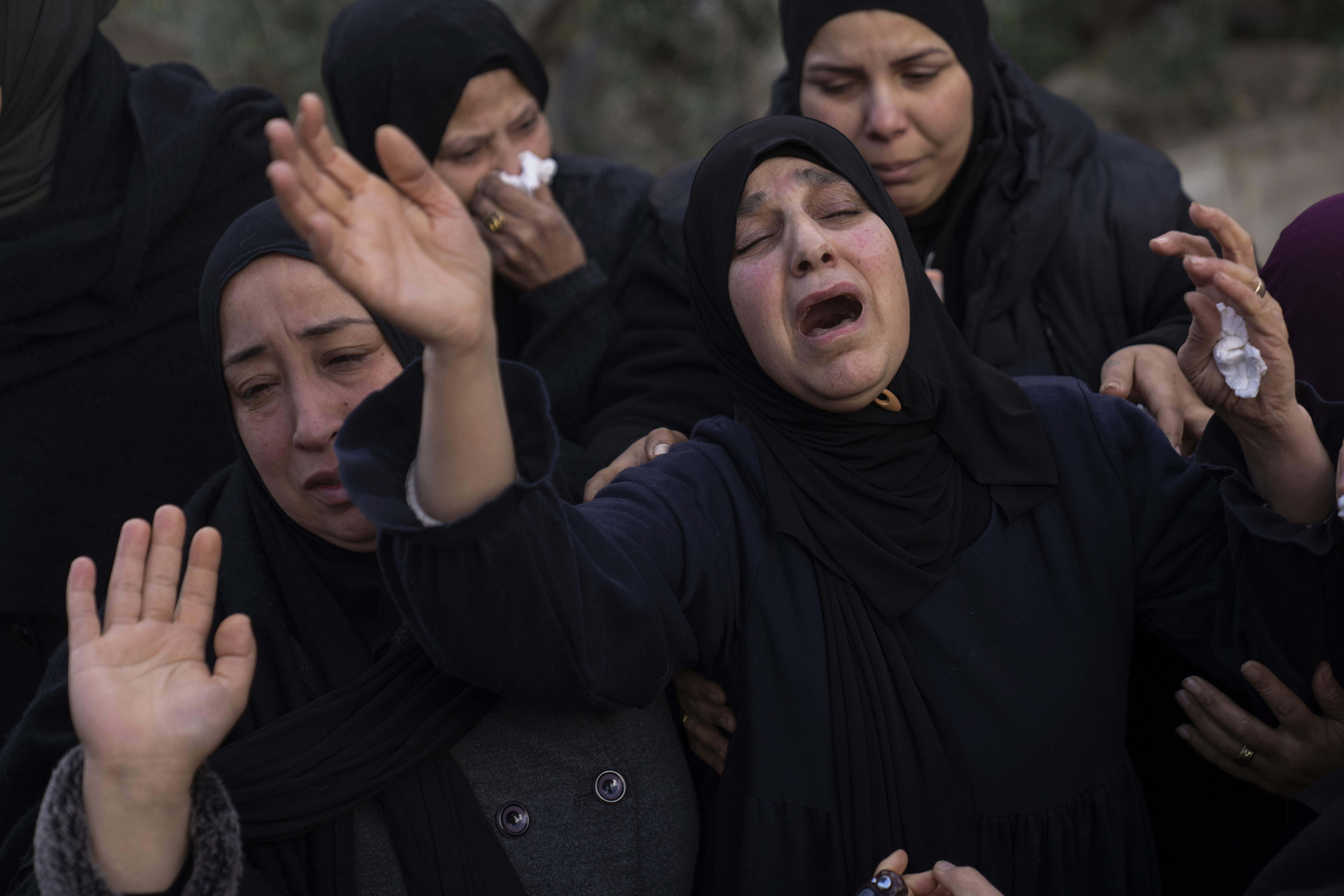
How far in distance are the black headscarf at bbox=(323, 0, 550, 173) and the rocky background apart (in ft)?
13.2

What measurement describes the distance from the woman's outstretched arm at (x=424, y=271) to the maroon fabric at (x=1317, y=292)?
163cm

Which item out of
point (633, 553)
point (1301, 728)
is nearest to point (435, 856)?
point (633, 553)

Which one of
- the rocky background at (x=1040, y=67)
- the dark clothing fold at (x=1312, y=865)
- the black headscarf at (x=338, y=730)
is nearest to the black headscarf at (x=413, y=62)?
the black headscarf at (x=338, y=730)

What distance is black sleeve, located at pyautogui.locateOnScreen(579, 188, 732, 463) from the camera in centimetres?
301

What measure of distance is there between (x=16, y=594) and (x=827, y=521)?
187 cm

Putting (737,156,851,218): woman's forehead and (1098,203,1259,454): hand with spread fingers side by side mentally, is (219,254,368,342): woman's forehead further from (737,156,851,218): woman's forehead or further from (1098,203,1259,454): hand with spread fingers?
(1098,203,1259,454): hand with spread fingers

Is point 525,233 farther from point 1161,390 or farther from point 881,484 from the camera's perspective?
point 1161,390

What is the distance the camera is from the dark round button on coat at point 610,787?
6.77 feet

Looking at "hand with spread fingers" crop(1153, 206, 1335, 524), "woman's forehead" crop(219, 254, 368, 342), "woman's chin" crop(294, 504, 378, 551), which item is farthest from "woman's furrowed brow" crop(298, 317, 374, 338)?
"hand with spread fingers" crop(1153, 206, 1335, 524)

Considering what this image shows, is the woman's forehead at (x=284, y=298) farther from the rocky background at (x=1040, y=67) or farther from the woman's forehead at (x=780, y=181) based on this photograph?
the rocky background at (x=1040, y=67)

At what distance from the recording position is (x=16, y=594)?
269cm

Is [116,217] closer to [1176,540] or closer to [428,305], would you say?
[428,305]

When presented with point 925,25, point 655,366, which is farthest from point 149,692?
point 925,25

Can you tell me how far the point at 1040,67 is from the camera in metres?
8.84
